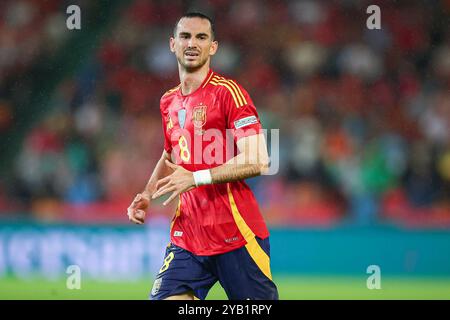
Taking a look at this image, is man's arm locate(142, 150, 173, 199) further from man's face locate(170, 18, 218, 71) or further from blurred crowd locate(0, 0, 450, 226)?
blurred crowd locate(0, 0, 450, 226)

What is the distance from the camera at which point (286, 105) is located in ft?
36.0

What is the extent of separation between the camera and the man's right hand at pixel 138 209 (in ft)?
16.1

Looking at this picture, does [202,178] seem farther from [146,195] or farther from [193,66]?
[193,66]

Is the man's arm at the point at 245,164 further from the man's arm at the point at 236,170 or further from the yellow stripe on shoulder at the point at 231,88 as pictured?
the yellow stripe on shoulder at the point at 231,88

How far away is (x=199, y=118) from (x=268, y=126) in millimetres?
5833

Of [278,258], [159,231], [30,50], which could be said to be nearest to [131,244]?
[159,231]

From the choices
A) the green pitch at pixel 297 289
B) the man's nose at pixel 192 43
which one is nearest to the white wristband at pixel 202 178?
the man's nose at pixel 192 43

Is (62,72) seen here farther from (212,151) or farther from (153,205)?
(212,151)

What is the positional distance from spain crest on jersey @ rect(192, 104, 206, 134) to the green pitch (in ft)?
12.3

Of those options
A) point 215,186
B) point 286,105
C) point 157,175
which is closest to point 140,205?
point 157,175

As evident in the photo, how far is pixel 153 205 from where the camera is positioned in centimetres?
990

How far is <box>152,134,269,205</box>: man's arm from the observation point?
4.49 m

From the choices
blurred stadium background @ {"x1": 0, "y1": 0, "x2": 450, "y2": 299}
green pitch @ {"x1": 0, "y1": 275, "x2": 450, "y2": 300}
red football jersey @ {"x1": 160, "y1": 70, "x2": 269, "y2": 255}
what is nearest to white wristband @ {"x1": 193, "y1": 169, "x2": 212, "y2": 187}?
red football jersey @ {"x1": 160, "y1": 70, "x2": 269, "y2": 255}

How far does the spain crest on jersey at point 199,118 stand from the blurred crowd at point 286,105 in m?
5.16
